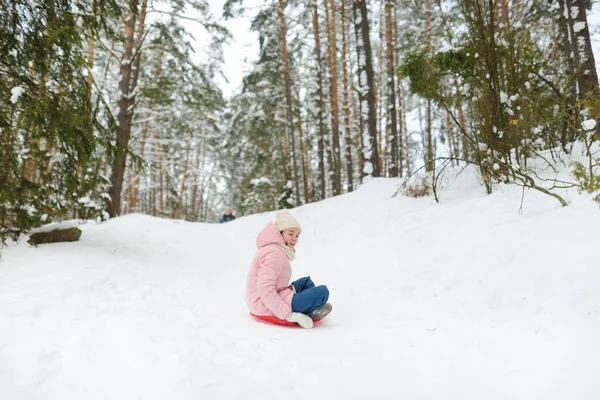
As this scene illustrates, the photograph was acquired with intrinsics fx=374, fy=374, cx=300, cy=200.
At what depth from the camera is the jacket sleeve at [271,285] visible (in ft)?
11.1

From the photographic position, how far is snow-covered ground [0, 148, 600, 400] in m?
2.21

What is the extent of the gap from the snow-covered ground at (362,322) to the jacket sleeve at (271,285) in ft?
0.57

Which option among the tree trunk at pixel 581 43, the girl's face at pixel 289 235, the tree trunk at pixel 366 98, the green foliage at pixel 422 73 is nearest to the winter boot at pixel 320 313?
the girl's face at pixel 289 235

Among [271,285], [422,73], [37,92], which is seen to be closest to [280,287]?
[271,285]

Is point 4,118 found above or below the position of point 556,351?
above

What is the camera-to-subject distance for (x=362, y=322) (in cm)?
362

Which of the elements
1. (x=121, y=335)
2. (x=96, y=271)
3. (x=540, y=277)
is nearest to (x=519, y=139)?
(x=540, y=277)

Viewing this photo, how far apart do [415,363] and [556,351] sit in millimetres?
928

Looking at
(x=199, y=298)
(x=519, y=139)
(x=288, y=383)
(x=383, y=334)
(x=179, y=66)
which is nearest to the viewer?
(x=288, y=383)

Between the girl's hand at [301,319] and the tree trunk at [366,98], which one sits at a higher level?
the tree trunk at [366,98]

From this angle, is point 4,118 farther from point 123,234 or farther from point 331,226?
point 331,226

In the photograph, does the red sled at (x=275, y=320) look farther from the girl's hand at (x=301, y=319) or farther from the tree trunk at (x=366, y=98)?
the tree trunk at (x=366, y=98)

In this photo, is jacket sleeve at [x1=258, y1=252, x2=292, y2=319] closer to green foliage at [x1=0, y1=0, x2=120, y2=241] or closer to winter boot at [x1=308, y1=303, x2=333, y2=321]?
winter boot at [x1=308, y1=303, x2=333, y2=321]

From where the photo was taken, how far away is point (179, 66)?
1166 centimetres
